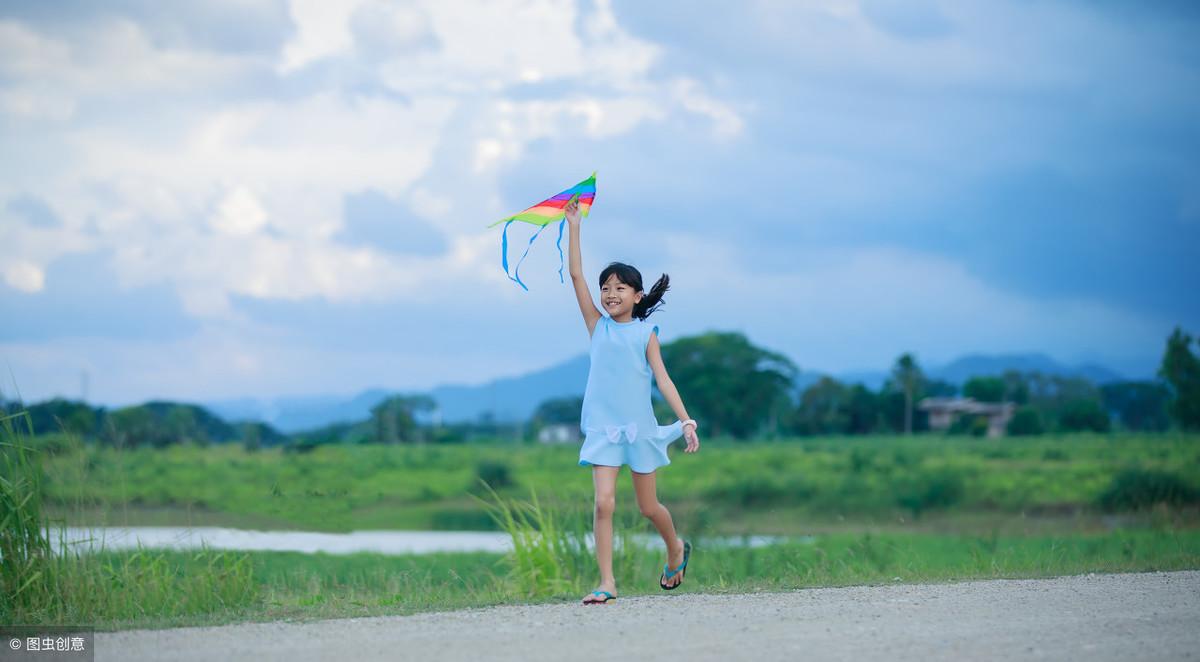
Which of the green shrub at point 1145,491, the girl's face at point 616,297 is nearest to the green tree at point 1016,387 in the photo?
the green shrub at point 1145,491

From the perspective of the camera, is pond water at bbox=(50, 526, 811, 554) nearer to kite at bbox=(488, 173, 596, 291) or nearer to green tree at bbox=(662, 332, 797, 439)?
kite at bbox=(488, 173, 596, 291)

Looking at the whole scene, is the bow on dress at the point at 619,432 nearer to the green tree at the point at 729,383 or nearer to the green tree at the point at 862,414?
the green tree at the point at 729,383

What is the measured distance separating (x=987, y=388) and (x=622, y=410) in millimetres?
98381

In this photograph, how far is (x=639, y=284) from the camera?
6.66 m

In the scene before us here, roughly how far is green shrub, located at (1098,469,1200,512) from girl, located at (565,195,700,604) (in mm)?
26171

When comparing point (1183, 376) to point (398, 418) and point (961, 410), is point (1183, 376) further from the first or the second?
point (398, 418)

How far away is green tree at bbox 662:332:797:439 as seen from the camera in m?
71.5

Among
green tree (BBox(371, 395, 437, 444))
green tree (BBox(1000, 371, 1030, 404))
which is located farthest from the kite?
green tree (BBox(1000, 371, 1030, 404))

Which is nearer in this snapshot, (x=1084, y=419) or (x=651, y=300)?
(x=651, y=300)

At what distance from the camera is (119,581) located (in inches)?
285

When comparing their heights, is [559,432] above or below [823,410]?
below

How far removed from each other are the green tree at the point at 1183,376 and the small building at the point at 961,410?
65.6 ft

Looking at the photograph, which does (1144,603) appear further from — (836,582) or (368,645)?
(368,645)

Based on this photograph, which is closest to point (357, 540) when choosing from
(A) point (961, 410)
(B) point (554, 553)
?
(B) point (554, 553)
